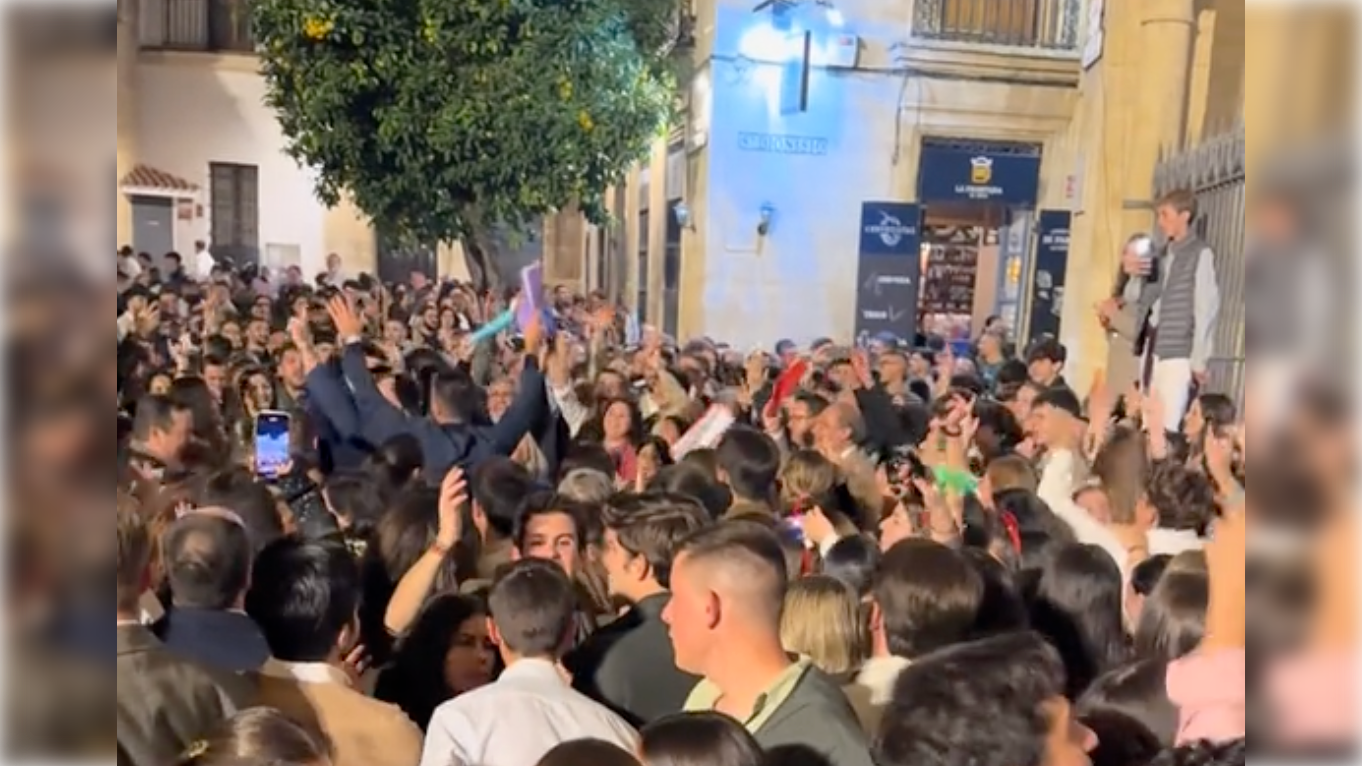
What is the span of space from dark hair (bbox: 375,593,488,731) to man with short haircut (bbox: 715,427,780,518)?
4.06ft

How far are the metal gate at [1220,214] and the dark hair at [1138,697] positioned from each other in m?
2.67

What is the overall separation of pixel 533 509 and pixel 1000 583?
1311 millimetres

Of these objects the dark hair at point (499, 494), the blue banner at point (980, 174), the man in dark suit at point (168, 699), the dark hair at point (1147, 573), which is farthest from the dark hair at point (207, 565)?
the blue banner at point (980, 174)

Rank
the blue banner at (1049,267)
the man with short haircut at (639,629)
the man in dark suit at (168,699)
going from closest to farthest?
the man in dark suit at (168,699), the man with short haircut at (639,629), the blue banner at (1049,267)

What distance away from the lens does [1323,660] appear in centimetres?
58

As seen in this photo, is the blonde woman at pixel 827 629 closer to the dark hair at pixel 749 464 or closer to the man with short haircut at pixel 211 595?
A: the man with short haircut at pixel 211 595

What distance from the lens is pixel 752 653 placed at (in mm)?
2512

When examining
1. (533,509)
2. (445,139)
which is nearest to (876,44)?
(445,139)

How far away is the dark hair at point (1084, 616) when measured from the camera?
126 inches

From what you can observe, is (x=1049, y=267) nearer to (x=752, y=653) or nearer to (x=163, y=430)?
(x=163, y=430)

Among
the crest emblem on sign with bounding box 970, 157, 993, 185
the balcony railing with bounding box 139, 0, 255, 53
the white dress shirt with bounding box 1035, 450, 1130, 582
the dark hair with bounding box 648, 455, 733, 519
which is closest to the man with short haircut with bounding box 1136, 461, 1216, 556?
the white dress shirt with bounding box 1035, 450, 1130, 582

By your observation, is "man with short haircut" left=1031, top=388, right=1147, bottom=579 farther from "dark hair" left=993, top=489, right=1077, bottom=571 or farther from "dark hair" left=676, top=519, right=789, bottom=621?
"dark hair" left=676, top=519, right=789, bottom=621

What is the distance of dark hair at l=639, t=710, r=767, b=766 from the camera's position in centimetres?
204

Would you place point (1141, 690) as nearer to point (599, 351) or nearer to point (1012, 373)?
point (1012, 373)
